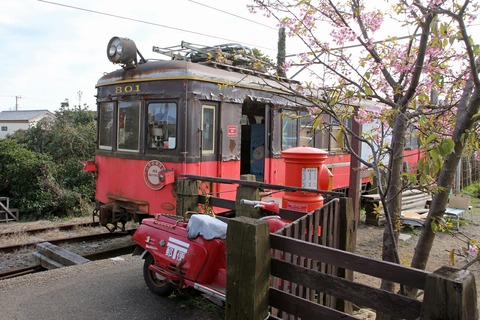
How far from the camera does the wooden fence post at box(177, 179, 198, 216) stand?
514 centimetres

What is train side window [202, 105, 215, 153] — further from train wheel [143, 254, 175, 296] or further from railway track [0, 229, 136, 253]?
railway track [0, 229, 136, 253]

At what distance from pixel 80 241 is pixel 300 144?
4.95 m

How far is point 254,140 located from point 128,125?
2850mm

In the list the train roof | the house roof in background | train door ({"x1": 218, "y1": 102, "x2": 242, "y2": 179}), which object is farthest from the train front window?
the house roof in background

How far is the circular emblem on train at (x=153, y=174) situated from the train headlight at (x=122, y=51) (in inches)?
72.4

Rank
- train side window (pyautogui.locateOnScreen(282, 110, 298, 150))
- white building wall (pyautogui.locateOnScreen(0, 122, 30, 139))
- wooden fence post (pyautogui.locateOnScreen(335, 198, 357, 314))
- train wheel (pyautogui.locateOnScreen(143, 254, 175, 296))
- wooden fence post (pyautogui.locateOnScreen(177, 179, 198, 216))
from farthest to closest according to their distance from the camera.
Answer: white building wall (pyautogui.locateOnScreen(0, 122, 30, 139))
train side window (pyautogui.locateOnScreen(282, 110, 298, 150))
wooden fence post (pyautogui.locateOnScreen(177, 179, 198, 216))
train wheel (pyautogui.locateOnScreen(143, 254, 175, 296))
wooden fence post (pyautogui.locateOnScreen(335, 198, 357, 314))

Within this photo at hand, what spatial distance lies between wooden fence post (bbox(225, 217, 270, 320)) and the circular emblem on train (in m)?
4.12

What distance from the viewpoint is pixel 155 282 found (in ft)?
14.1

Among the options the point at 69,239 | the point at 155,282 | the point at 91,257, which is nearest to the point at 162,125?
the point at 91,257

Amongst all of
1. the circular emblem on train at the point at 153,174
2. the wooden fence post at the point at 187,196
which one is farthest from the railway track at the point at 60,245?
the wooden fence post at the point at 187,196

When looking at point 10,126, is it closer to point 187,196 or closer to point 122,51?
point 122,51

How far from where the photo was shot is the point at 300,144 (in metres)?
8.78

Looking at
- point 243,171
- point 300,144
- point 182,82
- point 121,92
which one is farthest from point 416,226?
point 121,92

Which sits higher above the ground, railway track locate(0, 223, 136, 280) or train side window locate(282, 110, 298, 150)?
train side window locate(282, 110, 298, 150)
